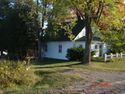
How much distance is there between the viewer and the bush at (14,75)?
53.1 feet

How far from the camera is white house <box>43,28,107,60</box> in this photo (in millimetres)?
44438

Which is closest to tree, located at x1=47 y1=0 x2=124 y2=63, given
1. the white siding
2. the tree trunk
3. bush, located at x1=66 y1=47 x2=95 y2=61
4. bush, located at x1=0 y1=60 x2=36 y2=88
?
the tree trunk

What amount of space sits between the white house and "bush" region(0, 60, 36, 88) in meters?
26.6

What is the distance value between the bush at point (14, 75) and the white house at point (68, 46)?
2658cm

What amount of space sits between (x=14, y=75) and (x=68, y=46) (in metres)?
28.7

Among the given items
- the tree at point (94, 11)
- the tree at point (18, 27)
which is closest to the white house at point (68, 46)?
the tree at point (18, 27)

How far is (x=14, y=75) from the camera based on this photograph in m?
16.7

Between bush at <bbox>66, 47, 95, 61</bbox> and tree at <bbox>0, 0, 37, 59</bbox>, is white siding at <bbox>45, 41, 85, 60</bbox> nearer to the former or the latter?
tree at <bbox>0, 0, 37, 59</bbox>

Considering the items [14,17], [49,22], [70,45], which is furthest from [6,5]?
[70,45]

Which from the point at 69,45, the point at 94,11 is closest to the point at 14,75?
the point at 94,11

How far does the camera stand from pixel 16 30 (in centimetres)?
4534

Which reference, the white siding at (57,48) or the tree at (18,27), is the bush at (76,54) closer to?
the white siding at (57,48)

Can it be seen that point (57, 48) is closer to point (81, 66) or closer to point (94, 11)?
point (81, 66)

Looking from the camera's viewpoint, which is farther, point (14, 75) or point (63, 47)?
point (63, 47)
